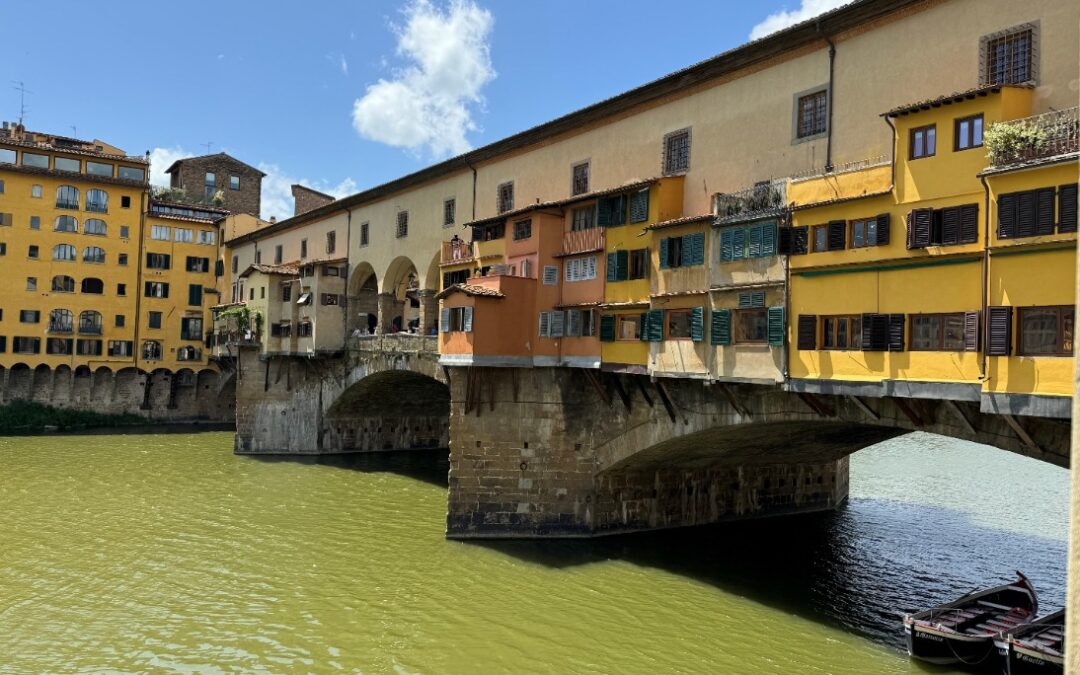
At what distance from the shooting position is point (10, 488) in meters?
35.3

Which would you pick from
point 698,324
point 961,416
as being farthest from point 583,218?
point 961,416

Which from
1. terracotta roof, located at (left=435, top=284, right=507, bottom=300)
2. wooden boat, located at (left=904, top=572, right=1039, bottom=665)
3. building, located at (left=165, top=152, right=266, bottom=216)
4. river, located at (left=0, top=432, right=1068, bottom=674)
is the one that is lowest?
river, located at (left=0, top=432, right=1068, bottom=674)

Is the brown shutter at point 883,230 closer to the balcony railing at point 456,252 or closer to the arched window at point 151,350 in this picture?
the balcony railing at point 456,252

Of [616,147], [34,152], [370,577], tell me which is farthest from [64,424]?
[616,147]

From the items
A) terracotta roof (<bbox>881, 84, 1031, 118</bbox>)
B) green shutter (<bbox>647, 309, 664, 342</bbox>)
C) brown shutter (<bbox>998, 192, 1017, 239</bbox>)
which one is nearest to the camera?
brown shutter (<bbox>998, 192, 1017, 239</bbox>)

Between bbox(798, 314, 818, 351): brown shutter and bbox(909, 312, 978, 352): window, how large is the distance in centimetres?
240

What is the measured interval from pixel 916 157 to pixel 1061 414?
607 cm

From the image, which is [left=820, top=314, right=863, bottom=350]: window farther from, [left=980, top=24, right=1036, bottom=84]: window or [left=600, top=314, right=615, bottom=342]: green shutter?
[left=600, top=314, right=615, bottom=342]: green shutter

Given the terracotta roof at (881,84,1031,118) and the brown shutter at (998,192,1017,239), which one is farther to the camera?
the terracotta roof at (881,84,1031,118)

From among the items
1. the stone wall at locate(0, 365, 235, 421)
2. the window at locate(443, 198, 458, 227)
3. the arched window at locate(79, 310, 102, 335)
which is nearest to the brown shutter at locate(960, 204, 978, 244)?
the window at locate(443, 198, 458, 227)

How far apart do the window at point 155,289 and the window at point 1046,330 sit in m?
63.0

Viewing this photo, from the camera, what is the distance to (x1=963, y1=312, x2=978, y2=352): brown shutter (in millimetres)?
15203

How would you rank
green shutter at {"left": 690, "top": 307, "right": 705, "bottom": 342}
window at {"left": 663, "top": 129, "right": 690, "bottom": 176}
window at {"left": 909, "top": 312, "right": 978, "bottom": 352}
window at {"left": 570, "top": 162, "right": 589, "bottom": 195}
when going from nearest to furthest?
window at {"left": 909, "top": 312, "right": 978, "bottom": 352}, green shutter at {"left": 690, "top": 307, "right": 705, "bottom": 342}, window at {"left": 663, "top": 129, "right": 690, "bottom": 176}, window at {"left": 570, "top": 162, "right": 589, "bottom": 195}

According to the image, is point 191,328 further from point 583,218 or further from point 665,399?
point 665,399
